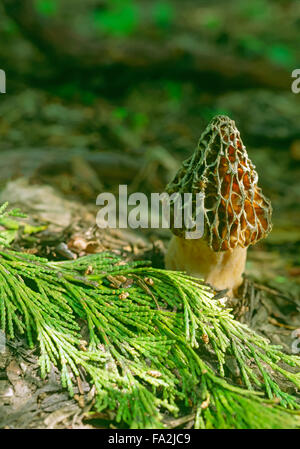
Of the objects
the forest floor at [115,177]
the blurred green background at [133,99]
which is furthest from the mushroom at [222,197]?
the blurred green background at [133,99]

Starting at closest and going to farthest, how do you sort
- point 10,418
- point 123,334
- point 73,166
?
point 10,418 → point 123,334 → point 73,166

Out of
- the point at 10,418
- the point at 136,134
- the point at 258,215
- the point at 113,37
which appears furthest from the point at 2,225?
the point at 113,37

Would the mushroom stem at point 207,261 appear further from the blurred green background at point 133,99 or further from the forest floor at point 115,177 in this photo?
the blurred green background at point 133,99

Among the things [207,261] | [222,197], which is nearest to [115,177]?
[207,261]

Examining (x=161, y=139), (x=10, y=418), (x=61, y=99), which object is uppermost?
(x=61, y=99)

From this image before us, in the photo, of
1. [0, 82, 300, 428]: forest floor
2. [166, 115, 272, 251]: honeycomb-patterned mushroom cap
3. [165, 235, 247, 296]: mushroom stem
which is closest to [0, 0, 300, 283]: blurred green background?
[0, 82, 300, 428]: forest floor

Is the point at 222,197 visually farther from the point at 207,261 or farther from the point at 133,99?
the point at 133,99

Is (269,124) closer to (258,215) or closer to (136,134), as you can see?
(136,134)

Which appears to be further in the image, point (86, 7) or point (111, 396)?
point (86, 7)
